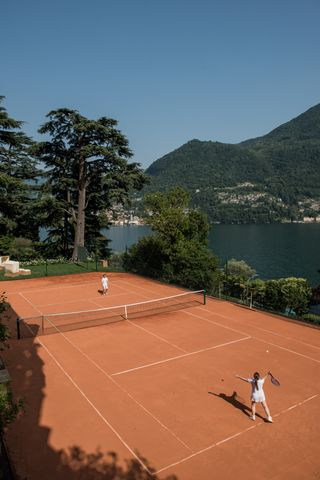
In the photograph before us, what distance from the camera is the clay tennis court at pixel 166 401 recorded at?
7.81 meters

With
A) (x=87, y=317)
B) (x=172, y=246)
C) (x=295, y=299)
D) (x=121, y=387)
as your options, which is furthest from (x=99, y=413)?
(x=295, y=299)

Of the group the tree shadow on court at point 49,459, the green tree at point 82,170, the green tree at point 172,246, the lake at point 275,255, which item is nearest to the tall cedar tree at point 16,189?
the green tree at point 82,170

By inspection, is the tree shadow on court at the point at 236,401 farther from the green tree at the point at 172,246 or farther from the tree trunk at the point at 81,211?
the tree trunk at the point at 81,211

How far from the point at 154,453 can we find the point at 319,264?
263 feet

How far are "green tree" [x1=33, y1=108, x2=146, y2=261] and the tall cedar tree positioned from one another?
8.70 ft

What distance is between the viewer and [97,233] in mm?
41156

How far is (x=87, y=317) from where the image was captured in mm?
18328

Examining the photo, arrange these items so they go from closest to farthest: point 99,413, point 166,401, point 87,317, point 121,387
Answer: point 99,413 < point 166,401 < point 121,387 < point 87,317

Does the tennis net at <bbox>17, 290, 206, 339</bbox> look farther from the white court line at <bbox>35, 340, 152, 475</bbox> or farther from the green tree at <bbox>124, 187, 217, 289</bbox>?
the green tree at <bbox>124, 187, 217, 289</bbox>

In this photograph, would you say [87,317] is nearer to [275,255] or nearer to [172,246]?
[172,246]

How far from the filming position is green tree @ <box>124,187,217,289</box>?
102 feet

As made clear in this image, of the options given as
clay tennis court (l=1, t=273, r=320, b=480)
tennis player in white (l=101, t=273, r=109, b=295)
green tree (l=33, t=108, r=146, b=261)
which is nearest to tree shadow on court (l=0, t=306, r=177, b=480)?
clay tennis court (l=1, t=273, r=320, b=480)

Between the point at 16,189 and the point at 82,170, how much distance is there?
7378 millimetres

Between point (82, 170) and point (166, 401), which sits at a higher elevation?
point (82, 170)
